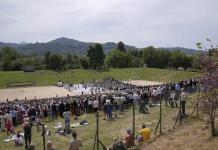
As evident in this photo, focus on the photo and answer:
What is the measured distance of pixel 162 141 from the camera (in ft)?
62.1

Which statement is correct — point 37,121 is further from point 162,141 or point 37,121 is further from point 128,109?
point 162,141

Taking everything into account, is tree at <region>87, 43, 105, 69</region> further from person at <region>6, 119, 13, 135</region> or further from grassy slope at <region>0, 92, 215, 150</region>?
person at <region>6, 119, 13, 135</region>

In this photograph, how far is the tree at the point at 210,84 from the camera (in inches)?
723

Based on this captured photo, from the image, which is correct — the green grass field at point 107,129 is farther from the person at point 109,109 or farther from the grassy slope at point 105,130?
the person at point 109,109

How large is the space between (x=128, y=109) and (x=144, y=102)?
4.04 m

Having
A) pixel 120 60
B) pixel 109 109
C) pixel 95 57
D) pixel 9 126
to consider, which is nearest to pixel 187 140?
pixel 109 109

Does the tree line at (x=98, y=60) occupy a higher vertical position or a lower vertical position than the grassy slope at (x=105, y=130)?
higher

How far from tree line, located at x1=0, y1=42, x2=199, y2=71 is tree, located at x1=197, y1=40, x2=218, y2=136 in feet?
375

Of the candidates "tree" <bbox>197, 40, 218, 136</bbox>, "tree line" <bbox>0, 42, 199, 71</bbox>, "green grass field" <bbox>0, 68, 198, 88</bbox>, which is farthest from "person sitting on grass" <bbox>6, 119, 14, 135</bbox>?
"tree line" <bbox>0, 42, 199, 71</bbox>

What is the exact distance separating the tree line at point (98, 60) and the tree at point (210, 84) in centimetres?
11415

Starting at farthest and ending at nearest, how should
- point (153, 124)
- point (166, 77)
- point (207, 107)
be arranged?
point (166, 77) < point (153, 124) < point (207, 107)

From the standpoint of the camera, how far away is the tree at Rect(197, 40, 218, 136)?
18.4 metres

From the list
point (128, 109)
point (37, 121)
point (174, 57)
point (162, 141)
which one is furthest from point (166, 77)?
point (162, 141)

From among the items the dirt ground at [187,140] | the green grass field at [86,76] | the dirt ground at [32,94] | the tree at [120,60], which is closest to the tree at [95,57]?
the tree at [120,60]
